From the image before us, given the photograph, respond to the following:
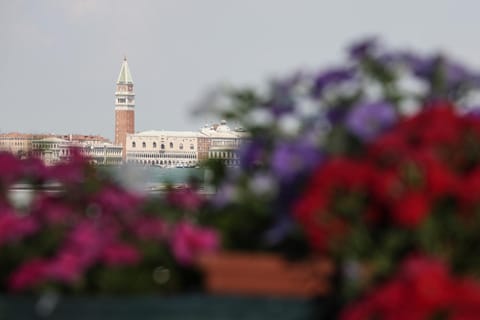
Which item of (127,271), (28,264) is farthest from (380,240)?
(28,264)

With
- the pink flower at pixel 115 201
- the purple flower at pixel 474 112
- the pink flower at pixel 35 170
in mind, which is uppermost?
the purple flower at pixel 474 112

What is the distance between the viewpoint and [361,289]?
2.48 m

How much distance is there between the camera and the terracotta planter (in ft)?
8.23

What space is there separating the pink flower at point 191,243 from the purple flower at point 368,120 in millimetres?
430

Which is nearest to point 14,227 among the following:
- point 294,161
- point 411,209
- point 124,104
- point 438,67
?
point 294,161

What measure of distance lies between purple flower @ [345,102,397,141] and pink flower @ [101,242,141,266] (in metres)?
0.61

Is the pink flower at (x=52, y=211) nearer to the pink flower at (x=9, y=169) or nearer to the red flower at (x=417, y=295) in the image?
the pink flower at (x=9, y=169)

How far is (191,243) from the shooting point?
2680 millimetres

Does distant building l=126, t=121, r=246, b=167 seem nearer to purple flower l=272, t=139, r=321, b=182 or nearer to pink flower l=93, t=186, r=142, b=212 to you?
pink flower l=93, t=186, r=142, b=212

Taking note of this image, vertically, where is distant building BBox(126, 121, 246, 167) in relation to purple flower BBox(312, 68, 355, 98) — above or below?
below

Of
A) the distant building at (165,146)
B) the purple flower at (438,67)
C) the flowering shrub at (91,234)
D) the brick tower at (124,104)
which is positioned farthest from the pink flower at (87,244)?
the brick tower at (124,104)

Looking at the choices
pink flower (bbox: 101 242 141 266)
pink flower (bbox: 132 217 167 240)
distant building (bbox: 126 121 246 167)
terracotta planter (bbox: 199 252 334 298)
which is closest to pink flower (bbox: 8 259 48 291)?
pink flower (bbox: 101 242 141 266)

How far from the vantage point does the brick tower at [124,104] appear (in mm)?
127606

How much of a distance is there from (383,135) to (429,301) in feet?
1.65
